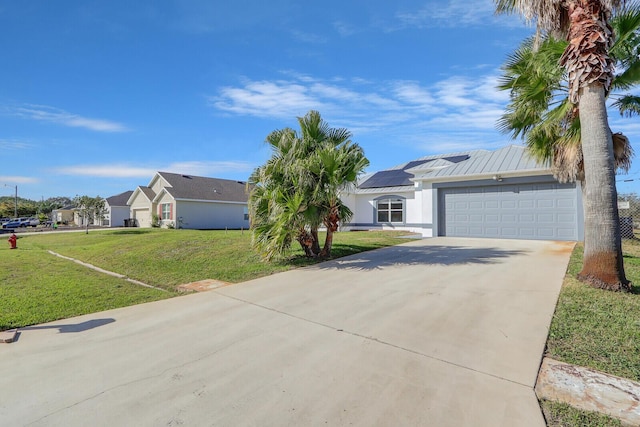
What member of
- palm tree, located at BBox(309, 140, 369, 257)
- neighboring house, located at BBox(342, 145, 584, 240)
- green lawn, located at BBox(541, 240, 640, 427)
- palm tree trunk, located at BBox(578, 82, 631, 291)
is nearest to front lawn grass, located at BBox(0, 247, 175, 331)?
palm tree, located at BBox(309, 140, 369, 257)

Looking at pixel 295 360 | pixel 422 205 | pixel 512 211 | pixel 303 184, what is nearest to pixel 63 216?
pixel 422 205

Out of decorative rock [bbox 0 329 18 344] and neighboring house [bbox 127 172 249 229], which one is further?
neighboring house [bbox 127 172 249 229]

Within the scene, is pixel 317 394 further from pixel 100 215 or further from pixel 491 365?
pixel 100 215

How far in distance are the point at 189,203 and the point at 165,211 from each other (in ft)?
8.34

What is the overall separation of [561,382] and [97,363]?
186 inches

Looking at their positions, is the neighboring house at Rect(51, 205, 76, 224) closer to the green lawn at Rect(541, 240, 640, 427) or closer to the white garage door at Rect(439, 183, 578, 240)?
the white garage door at Rect(439, 183, 578, 240)

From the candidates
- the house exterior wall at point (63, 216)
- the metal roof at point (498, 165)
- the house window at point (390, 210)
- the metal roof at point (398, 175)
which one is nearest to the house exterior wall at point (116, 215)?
the house exterior wall at point (63, 216)

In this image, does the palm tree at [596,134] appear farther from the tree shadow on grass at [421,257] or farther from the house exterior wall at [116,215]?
the house exterior wall at [116,215]

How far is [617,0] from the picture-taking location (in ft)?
20.2

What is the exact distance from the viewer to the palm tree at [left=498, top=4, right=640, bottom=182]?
23.9ft

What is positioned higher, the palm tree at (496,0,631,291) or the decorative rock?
the palm tree at (496,0,631,291)

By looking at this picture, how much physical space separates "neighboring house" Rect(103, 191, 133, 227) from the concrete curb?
45180mm

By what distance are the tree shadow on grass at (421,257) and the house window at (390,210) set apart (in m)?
8.87

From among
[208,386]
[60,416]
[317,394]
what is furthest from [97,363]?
[317,394]
